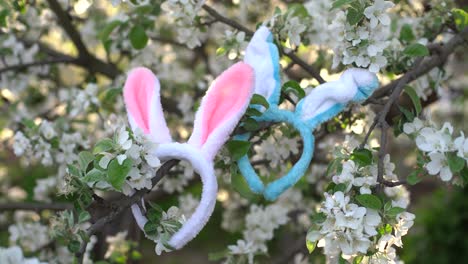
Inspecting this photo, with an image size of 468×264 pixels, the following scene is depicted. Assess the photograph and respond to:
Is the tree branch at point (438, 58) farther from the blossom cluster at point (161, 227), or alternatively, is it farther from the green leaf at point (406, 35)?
the blossom cluster at point (161, 227)

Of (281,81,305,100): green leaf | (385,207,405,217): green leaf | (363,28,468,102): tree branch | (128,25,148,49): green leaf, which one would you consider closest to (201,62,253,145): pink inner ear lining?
(281,81,305,100): green leaf

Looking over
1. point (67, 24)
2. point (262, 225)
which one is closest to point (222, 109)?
point (262, 225)

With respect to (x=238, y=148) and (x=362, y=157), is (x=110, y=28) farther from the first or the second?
(x=362, y=157)

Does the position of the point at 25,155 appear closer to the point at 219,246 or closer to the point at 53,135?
the point at 53,135

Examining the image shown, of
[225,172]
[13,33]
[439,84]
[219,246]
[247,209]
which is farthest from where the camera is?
[219,246]

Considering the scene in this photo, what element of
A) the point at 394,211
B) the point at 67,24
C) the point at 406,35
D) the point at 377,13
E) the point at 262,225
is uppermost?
the point at 377,13

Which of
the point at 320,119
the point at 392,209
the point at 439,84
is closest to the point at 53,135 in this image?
the point at 320,119

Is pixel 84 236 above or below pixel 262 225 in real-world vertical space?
above

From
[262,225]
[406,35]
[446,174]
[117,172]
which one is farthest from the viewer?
[262,225]
